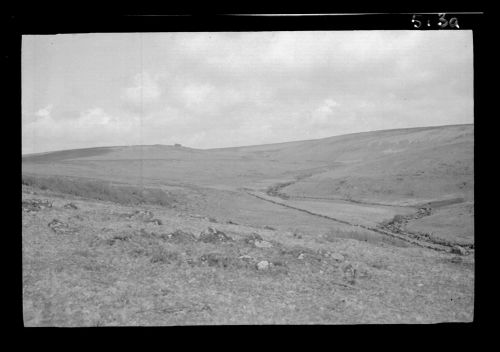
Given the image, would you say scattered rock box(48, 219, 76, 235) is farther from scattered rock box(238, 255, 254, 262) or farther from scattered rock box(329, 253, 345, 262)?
scattered rock box(329, 253, 345, 262)

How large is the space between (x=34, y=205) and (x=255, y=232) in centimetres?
492

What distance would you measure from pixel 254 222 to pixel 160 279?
235 cm

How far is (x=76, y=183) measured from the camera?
8500 millimetres

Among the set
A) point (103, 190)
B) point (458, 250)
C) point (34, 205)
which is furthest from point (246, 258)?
point (34, 205)

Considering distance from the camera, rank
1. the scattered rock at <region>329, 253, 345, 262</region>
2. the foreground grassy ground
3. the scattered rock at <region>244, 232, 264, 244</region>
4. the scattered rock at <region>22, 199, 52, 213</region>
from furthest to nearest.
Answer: the scattered rock at <region>22, 199, 52, 213</region> < the scattered rock at <region>244, 232, 264, 244</region> < the scattered rock at <region>329, 253, 345, 262</region> < the foreground grassy ground

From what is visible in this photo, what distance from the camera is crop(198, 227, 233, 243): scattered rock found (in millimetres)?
7166

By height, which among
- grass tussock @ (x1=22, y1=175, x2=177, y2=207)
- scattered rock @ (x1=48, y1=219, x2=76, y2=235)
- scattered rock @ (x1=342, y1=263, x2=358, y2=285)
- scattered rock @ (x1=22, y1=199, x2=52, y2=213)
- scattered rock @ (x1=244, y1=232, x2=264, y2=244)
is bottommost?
scattered rock @ (x1=342, y1=263, x2=358, y2=285)

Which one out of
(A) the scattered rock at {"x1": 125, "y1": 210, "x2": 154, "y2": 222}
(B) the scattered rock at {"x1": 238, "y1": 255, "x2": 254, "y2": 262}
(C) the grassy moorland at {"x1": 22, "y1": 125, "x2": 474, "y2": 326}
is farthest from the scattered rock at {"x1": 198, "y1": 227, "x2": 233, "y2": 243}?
(A) the scattered rock at {"x1": 125, "y1": 210, "x2": 154, "y2": 222}

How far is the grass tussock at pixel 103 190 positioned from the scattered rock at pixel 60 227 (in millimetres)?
986

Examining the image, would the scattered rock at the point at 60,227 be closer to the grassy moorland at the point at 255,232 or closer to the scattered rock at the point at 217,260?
the grassy moorland at the point at 255,232

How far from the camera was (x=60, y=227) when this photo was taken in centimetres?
719

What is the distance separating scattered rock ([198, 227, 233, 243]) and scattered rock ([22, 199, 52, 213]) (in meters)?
3.58
